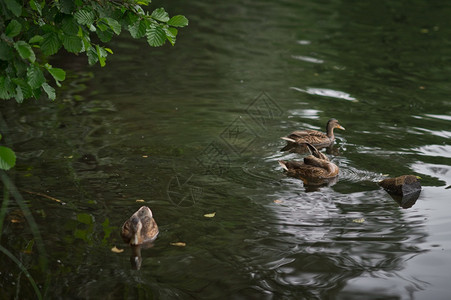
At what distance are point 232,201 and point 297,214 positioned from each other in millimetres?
888

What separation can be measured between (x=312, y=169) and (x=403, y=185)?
4.53ft

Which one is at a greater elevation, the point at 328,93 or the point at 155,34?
the point at 155,34

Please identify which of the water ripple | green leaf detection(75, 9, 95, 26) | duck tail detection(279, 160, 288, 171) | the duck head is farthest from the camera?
the water ripple

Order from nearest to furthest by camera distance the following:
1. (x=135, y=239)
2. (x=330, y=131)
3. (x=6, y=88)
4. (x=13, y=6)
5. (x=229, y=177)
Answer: (x=13, y=6), (x=6, y=88), (x=135, y=239), (x=229, y=177), (x=330, y=131)

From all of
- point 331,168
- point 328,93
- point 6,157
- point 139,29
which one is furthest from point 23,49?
point 328,93

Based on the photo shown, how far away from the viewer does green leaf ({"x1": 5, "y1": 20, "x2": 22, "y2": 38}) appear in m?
5.64

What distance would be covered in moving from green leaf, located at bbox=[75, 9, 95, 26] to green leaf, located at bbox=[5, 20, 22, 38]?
1.85 ft

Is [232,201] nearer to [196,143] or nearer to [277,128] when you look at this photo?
[196,143]

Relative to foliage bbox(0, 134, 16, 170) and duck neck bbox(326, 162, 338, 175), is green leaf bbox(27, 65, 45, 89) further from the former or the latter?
duck neck bbox(326, 162, 338, 175)

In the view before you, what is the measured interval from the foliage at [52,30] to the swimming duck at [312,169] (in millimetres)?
4009

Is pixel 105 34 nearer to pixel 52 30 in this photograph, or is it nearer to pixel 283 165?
A: pixel 52 30

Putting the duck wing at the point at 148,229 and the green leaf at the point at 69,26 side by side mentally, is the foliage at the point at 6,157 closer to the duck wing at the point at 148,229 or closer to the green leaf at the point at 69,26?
the green leaf at the point at 69,26

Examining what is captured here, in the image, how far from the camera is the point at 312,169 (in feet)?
32.4

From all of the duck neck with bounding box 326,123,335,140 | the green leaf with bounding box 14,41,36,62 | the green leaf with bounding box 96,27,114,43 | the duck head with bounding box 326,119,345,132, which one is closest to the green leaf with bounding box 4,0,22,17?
the green leaf with bounding box 14,41,36,62
